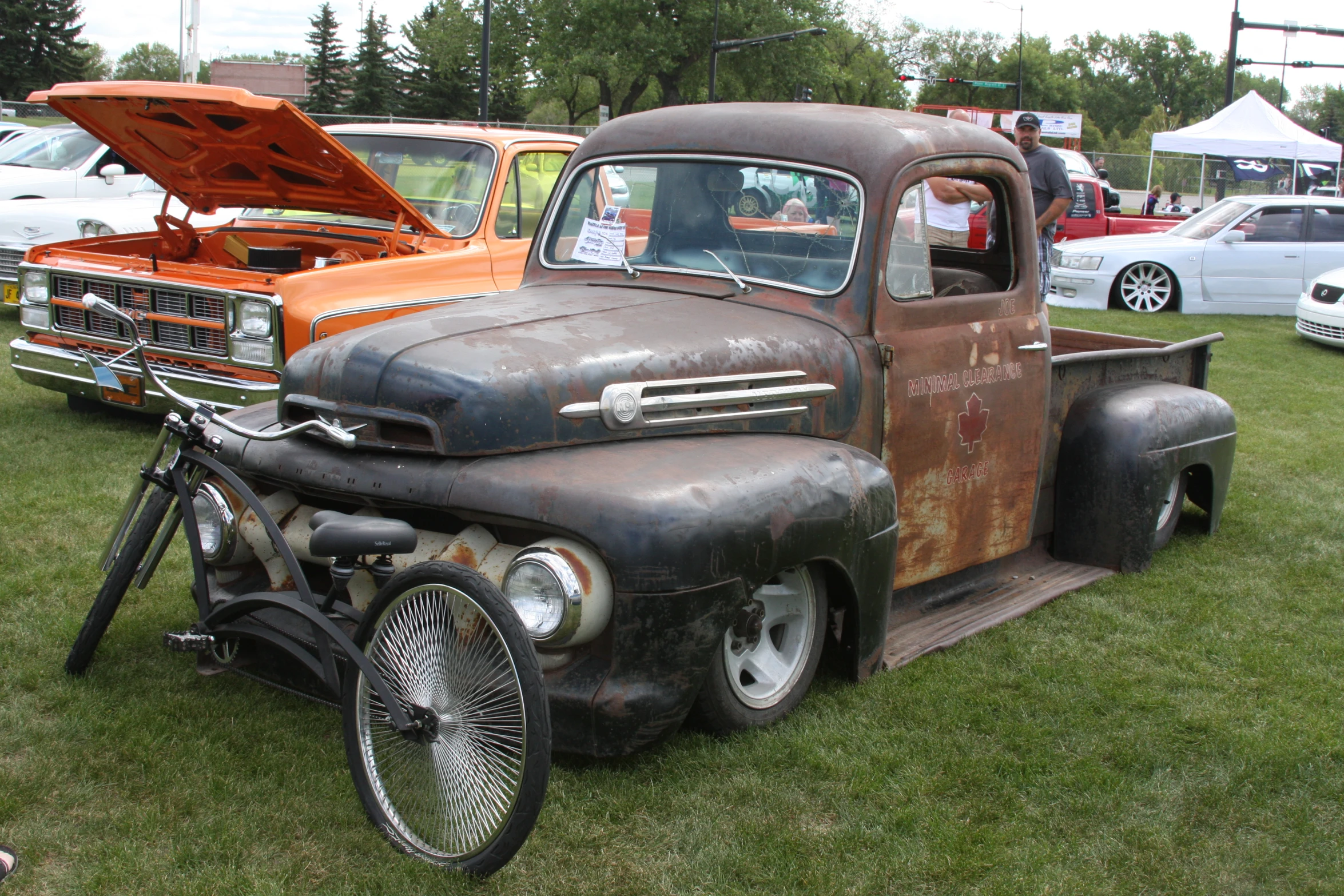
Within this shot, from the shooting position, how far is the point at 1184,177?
42.9 meters

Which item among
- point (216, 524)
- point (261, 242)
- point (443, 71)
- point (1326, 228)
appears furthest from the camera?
point (443, 71)

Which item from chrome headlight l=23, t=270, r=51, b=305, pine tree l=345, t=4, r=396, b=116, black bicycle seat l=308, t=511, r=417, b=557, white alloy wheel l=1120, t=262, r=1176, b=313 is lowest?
black bicycle seat l=308, t=511, r=417, b=557

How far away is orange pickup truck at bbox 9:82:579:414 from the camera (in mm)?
6207

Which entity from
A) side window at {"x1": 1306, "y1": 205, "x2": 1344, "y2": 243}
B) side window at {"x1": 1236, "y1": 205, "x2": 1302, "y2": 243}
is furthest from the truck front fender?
side window at {"x1": 1306, "y1": 205, "x2": 1344, "y2": 243}

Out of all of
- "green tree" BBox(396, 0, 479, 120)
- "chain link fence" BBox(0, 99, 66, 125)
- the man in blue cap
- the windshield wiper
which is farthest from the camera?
"green tree" BBox(396, 0, 479, 120)

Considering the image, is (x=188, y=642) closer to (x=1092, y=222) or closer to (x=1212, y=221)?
(x=1212, y=221)

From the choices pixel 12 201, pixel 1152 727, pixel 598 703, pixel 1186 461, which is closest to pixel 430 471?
pixel 598 703

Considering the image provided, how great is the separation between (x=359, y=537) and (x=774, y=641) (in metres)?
1.38

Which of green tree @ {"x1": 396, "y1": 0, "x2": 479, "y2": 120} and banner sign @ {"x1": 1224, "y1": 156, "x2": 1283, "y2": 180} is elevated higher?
green tree @ {"x1": 396, "y1": 0, "x2": 479, "y2": 120}

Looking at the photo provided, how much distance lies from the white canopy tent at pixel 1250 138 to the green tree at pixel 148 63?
8245 centimetres

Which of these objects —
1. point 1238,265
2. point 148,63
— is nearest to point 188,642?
point 1238,265

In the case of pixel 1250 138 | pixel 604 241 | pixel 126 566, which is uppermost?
pixel 1250 138

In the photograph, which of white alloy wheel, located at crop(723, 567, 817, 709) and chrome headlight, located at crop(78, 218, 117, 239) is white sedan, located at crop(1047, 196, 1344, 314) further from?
white alloy wheel, located at crop(723, 567, 817, 709)

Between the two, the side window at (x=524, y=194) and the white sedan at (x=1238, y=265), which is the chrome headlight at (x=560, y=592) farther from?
the white sedan at (x=1238, y=265)
